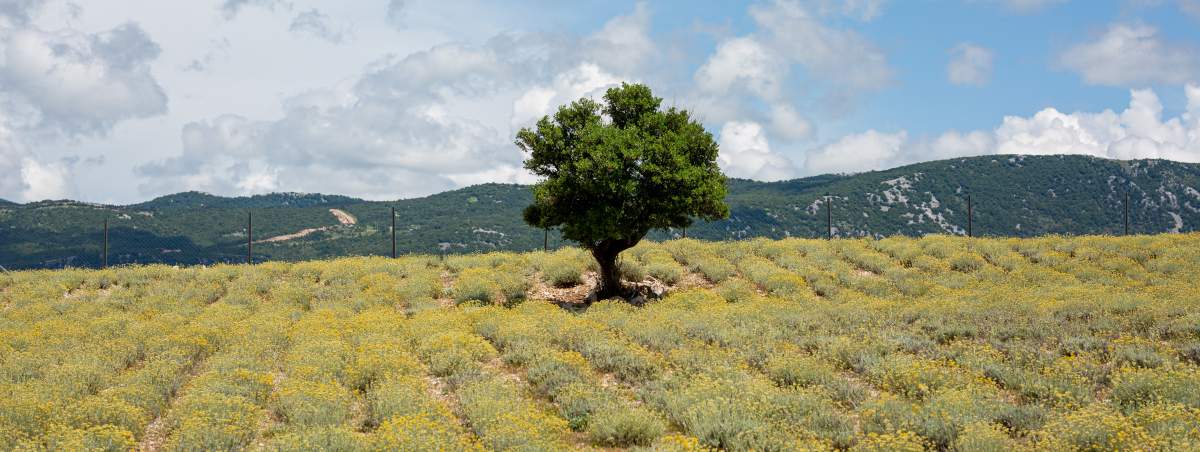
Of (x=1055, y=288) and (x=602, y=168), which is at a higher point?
(x=602, y=168)

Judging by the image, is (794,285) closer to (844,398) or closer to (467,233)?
(844,398)

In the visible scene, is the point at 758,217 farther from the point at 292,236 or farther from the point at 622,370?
the point at 622,370

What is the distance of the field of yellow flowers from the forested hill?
8070 centimetres

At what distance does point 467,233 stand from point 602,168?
335 ft

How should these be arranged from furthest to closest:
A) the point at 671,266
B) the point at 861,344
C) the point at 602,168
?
the point at 671,266 < the point at 602,168 < the point at 861,344

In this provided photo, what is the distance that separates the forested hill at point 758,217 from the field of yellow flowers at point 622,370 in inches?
3177

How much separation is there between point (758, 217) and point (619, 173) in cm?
11189

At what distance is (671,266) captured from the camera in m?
24.7

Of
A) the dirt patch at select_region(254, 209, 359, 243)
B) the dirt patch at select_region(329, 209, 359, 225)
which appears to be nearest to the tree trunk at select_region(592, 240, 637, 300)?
the dirt patch at select_region(254, 209, 359, 243)

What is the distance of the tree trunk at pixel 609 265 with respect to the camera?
69.9 ft

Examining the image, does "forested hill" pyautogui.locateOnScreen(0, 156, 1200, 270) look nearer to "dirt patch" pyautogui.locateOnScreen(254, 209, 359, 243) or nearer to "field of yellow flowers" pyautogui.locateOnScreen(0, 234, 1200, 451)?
"dirt patch" pyautogui.locateOnScreen(254, 209, 359, 243)

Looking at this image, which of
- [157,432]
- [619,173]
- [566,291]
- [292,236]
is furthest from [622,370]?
[292,236]

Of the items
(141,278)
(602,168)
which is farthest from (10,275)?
(602,168)

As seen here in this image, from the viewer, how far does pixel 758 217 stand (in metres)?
127
